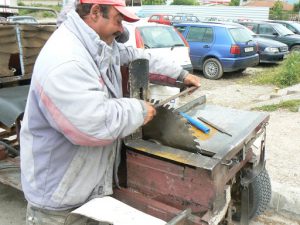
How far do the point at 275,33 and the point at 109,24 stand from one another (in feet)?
51.4

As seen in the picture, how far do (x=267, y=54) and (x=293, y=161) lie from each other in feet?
33.0

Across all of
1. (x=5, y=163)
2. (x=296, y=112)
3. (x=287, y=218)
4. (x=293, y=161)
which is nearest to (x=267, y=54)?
(x=296, y=112)

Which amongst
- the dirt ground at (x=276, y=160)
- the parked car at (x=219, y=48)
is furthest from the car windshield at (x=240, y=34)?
the dirt ground at (x=276, y=160)

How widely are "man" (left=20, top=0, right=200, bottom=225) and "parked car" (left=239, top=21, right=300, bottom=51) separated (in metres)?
15.3

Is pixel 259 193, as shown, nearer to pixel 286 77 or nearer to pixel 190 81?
pixel 190 81

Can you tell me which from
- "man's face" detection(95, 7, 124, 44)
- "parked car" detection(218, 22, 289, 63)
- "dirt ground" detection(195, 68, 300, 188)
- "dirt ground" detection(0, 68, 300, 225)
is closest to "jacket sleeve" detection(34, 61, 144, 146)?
"man's face" detection(95, 7, 124, 44)

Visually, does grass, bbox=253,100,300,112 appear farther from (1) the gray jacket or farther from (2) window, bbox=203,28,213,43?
(1) the gray jacket

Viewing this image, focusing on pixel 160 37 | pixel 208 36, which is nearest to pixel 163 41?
pixel 160 37

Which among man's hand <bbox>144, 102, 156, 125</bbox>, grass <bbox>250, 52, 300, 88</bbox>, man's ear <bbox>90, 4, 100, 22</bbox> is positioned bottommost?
grass <bbox>250, 52, 300, 88</bbox>

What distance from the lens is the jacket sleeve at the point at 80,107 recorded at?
5.75 ft

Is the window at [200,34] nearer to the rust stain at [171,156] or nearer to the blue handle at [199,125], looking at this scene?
the blue handle at [199,125]

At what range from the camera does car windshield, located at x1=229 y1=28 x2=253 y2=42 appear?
11639mm

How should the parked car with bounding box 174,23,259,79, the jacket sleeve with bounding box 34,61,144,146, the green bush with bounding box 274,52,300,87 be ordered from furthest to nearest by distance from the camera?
the parked car with bounding box 174,23,259,79 < the green bush with bounding box 274,52,300,87 < the jacket sleeve with bounding box 34,61,144,146

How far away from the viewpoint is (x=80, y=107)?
5.74 feet
